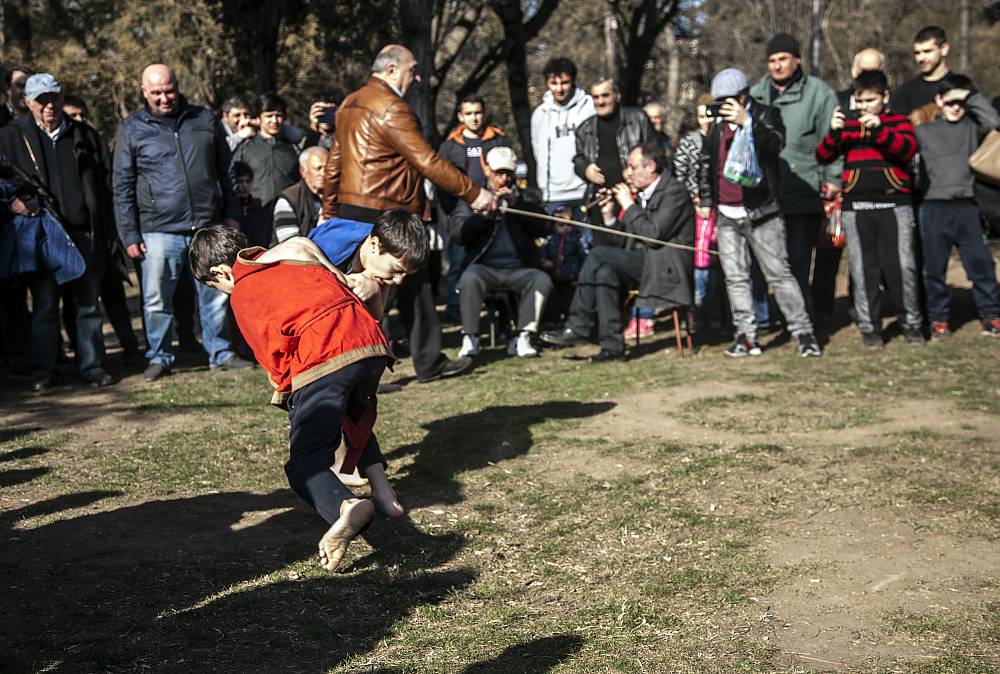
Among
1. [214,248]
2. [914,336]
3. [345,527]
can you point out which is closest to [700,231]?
[914,336]

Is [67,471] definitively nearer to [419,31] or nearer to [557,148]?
[557,148]

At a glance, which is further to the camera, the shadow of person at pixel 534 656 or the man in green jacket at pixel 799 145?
the man in green jacket at pixel 799 145

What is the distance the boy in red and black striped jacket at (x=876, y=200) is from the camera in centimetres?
917

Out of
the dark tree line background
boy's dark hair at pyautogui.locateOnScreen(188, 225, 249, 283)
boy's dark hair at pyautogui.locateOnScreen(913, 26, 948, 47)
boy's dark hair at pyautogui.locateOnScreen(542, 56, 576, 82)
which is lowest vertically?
boy's dark hair at pyautogui.locateOnScreen(188, 225, 249, 283)

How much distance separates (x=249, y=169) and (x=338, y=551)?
20.1 ft

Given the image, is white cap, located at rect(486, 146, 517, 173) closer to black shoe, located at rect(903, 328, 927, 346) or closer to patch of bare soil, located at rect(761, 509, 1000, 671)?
black shoe, located at rect(903, 328, 927, 346)

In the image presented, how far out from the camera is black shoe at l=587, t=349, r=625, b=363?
9.26 meters

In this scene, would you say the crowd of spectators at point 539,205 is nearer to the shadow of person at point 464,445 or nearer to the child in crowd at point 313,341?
the shadow of person at point 464,445

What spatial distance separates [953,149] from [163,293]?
6186mm

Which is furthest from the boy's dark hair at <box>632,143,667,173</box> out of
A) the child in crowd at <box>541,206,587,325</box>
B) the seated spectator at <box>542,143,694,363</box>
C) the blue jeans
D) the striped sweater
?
the blue jeans

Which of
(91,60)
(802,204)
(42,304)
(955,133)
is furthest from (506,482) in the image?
(91,60)

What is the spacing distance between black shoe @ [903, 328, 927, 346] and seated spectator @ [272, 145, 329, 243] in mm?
4739

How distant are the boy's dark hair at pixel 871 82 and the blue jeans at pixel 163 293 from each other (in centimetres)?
507

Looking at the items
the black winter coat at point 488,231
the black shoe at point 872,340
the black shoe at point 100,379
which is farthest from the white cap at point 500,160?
the black shoe at point 100,379
